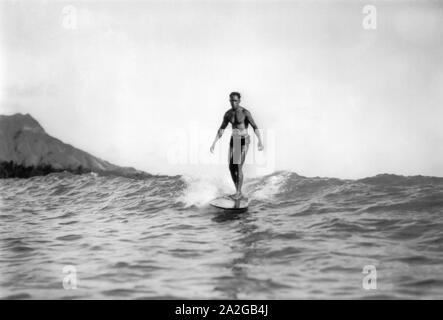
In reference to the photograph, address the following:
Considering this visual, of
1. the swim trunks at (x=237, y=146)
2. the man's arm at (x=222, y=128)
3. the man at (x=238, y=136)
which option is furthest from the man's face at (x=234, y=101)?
the swim trunks at (x=237, y=146)

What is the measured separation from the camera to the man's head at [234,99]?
8961 mm

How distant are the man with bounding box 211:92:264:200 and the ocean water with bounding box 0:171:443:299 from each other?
1.07m

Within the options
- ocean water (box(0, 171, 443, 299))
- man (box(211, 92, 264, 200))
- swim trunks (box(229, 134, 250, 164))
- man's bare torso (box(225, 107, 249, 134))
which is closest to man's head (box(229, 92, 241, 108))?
man (box(211, 92, 264, 200))

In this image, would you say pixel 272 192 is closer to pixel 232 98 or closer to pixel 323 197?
pixel 323 197

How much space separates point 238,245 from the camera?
640 cm

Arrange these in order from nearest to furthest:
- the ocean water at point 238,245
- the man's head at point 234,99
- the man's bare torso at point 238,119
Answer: the ocean water at point 238,245 → the man's head at point 234,99 → the man's bare torso at point 238,119

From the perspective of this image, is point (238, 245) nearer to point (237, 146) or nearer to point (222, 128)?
point (237, 146)

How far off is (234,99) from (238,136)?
2.87ft

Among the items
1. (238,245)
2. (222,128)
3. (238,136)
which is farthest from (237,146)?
(238,245)

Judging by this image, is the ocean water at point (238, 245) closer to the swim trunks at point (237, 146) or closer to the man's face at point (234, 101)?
the swim trunks at point (237, 146)

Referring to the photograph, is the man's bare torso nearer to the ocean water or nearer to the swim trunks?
the swim trunks
